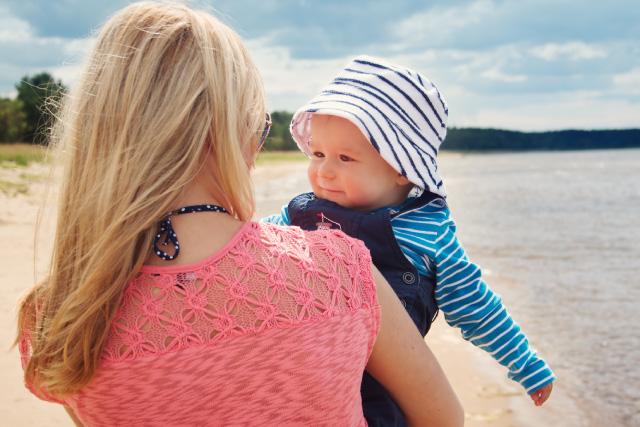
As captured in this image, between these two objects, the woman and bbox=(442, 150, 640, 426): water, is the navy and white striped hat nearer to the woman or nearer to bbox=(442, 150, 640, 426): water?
the woman

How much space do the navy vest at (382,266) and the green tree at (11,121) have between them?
39848 mm

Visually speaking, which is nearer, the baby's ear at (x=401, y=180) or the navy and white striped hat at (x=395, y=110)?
the navy and white striped hat at (x=395, y=110)

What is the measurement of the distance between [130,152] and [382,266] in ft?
2.77

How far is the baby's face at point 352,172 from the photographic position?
2.15 m

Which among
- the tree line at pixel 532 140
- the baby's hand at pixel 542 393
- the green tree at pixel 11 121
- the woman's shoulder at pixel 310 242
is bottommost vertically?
the tree line at pixel 532 140

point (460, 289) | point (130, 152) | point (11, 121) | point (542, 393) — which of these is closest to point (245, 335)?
point (130, 152)

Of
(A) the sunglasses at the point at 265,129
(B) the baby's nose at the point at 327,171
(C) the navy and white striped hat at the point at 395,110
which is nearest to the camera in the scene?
(A) the sunglasses at the point at 265,129

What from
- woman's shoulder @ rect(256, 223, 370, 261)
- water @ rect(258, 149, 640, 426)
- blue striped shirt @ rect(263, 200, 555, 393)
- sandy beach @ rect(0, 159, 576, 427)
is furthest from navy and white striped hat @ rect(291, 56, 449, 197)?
water @ rect(258, 149, 640, 426)

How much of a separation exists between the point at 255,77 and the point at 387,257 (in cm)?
68

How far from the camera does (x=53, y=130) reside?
1.54 metres

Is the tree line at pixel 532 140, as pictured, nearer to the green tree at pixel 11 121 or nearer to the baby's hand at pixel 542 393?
the green tree at pixel 11 121

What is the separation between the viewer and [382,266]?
1858 millimetres

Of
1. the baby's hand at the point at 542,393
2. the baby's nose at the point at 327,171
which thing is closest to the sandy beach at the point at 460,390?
the baby's nose at the point at 327,171

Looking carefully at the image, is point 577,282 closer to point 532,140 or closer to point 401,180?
point 401,180
